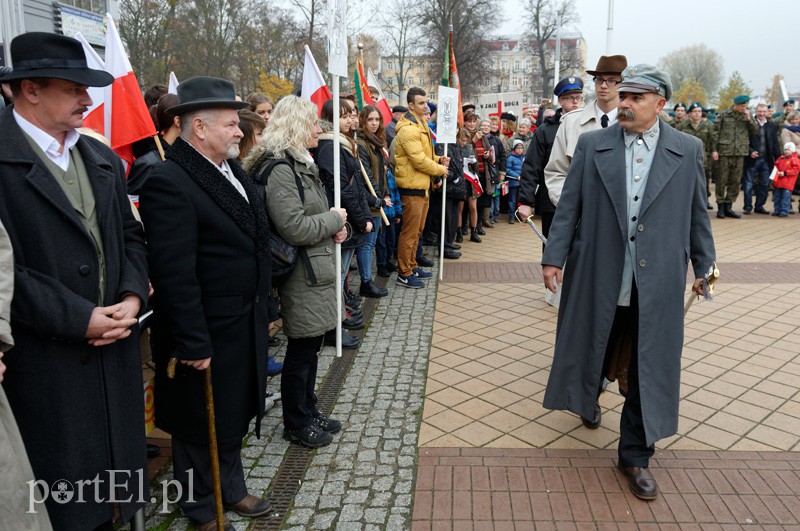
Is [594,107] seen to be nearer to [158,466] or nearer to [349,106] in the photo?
[349,106]

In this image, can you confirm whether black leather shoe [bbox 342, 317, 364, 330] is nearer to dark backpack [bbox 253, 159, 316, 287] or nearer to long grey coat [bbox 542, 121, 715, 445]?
dark backpack [bbox 253, 159, 316, 287]

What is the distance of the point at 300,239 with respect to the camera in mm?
3600

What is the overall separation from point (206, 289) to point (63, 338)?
2.17 ft

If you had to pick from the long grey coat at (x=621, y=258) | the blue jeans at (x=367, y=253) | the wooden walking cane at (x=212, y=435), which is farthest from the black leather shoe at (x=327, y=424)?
the blue jeans at (x=367, y=253)

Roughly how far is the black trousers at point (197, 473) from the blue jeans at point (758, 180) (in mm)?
13043

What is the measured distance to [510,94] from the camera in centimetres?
2203

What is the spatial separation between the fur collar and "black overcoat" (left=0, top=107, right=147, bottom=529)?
31 cm

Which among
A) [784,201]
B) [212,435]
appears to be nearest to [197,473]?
[212,435]

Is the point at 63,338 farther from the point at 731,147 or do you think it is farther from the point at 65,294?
the point at 731,147

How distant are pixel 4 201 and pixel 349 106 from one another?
4.30 m

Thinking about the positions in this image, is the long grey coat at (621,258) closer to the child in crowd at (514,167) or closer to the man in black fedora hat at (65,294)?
the man in black fedora hat at (65,294)

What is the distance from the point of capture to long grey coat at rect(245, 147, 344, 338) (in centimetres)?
358

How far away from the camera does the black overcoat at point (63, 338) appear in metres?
2.21

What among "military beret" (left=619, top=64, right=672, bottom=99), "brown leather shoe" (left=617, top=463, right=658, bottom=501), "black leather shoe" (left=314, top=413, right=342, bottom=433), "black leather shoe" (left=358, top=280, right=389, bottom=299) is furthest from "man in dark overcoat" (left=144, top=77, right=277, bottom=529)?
"black leather shoe" (left=358, top=280, right=389, bottom=299)
